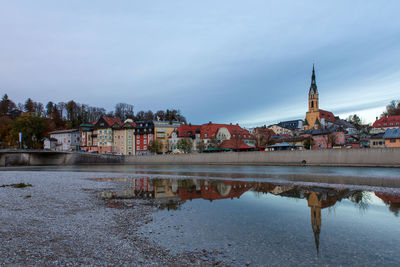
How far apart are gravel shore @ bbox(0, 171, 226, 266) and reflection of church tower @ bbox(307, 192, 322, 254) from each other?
423 cm

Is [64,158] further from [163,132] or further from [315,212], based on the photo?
[315,212]

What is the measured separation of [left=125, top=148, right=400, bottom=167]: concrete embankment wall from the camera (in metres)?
45.3

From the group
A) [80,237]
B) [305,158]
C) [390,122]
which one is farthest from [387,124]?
[80,237]

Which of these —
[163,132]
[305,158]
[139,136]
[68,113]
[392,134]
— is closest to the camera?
[305,158]

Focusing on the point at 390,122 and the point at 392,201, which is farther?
the point at 390,122

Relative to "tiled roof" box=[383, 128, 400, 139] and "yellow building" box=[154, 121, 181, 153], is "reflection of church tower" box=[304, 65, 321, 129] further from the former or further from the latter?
"tiled roof" box=[383, 128, 400, 139]

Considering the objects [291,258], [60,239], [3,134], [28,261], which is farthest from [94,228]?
[3,134]

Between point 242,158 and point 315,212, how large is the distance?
5265 cm

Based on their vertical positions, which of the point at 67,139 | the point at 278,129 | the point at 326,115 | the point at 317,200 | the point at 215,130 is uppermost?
the point at 326,115

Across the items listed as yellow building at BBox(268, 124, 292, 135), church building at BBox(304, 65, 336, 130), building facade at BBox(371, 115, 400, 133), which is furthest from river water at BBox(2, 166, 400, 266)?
yellow building at BBox(268, 124, 292, 135)

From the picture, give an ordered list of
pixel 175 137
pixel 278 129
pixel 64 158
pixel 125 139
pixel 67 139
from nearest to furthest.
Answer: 1. pixel 64 158
2. pixel 175 137
3. pixel 125 139
4. pixel 67 139
5. pixel 278 129

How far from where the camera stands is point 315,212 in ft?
44.5

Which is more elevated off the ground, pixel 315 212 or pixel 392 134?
pixel 392 134

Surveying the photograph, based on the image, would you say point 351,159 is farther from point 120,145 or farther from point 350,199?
point 120,145
